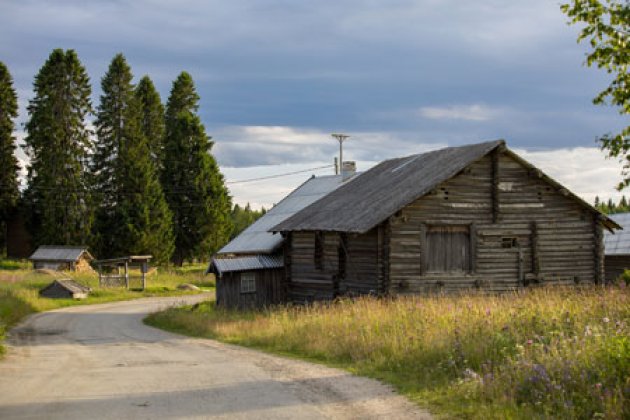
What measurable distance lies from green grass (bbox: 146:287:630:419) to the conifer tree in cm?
5035

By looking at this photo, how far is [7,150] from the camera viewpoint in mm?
61500

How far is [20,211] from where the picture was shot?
2436 inches

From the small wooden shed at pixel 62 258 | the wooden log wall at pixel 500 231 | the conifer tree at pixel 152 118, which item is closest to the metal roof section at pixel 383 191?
the wooden log wall at pixel 500 231

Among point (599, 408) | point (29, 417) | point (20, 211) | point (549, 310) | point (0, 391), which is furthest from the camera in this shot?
point (20, 211)

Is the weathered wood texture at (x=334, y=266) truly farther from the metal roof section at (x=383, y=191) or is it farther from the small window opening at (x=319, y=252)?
the metal roof section at (x=383, y=191)

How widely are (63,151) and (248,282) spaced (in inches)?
1260

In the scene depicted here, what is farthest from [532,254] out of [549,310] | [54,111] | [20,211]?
[20,211]

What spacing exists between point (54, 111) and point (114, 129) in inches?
196

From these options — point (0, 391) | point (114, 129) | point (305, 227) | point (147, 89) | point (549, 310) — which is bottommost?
point (0, 391)

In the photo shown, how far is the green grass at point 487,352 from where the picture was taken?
862 centimetres

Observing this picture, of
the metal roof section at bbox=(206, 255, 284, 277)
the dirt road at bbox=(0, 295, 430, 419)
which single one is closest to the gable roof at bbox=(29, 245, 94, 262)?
the metal roof section at bbox=(206, 255, 284, 277)

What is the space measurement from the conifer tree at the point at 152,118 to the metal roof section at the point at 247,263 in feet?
116

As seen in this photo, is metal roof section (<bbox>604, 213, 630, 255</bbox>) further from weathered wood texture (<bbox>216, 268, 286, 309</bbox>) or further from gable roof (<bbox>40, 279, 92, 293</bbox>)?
gable roof (<bbox>40, 279, 92, 293</bbox>)

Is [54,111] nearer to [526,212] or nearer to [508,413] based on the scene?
[526,212]
